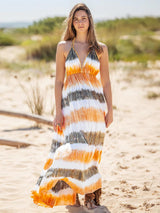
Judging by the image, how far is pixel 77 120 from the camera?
8.16 feet

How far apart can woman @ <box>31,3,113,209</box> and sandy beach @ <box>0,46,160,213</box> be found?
33 centimetres

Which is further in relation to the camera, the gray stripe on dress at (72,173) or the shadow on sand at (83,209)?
the shadow on sand at (83,209)

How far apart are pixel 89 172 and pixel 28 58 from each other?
1138 cm

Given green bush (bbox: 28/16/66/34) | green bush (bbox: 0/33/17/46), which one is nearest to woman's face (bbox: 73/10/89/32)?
green bush (bbox: 28/16/66/34)

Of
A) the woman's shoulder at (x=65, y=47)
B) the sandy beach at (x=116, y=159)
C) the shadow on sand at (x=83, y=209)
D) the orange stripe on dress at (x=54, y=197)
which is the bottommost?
the sandy beach at (x=116, y=159)

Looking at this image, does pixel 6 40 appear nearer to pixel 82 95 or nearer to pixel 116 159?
pixel 116 159

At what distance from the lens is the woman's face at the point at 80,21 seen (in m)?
2.56

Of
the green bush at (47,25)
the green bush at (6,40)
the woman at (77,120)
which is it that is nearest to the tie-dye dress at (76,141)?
the woman at (77,120)

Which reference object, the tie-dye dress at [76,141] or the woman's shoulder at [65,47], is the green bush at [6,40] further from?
the tie-dye dress at [76,141]

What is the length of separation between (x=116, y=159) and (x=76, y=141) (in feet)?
5.64

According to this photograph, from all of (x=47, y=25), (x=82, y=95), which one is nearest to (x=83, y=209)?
(x=82, y=95)

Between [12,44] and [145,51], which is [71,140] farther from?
[12,44]

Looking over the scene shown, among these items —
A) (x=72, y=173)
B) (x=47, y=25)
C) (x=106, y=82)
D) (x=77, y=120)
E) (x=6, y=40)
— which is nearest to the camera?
(x=72, y=173)

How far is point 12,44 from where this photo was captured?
1895cm
